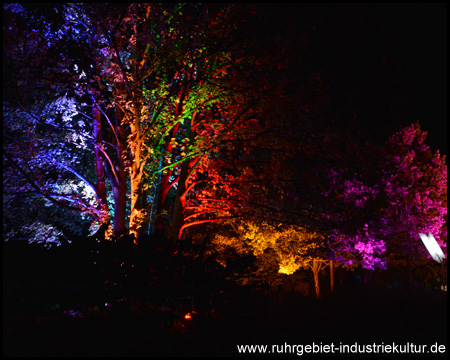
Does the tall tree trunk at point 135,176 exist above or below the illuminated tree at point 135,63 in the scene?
below

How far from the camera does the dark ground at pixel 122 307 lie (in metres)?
4.36

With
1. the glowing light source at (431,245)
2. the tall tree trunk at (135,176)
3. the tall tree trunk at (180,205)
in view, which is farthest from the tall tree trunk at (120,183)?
the glowing light source at (431,245)

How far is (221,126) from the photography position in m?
14.3

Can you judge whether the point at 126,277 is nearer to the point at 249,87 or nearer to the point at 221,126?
the point at 249,87

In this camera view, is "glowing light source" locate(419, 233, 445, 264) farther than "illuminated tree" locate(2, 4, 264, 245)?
Yes

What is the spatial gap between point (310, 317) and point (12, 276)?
607cm

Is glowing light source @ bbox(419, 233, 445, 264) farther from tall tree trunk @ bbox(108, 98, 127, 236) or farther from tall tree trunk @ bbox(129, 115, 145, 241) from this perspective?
tall tree trunk @ bbox(108, 98, 127, 236)

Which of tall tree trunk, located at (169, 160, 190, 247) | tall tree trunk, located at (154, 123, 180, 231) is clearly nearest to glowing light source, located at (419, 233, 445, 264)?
tall tree trunk, located at (169, 160, 190, 247)

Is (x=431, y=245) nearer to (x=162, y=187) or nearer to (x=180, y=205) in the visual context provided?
(x=180, y=205)

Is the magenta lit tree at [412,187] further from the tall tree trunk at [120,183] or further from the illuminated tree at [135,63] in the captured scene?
the tall tree trunk at [120,183]

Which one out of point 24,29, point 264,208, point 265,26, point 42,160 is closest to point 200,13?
point 265,26

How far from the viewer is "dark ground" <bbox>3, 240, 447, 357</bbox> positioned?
14.3ft

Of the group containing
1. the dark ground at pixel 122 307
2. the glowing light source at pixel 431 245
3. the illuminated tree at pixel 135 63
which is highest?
the illuminated tree at pixel 135 63

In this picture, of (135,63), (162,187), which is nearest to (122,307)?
(135,63)
